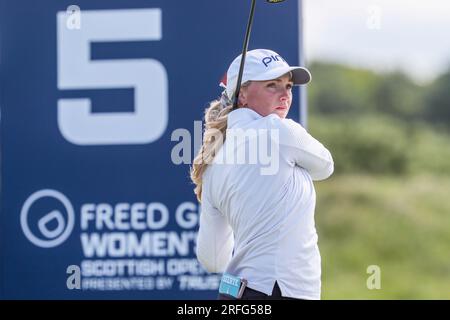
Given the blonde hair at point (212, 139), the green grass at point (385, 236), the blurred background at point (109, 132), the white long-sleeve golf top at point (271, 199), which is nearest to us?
the white long-sleeve golf top at point (271, 199)

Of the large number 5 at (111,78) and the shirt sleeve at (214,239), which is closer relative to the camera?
the shirt sleeve at (214,239)

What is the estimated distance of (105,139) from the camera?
5.84 m

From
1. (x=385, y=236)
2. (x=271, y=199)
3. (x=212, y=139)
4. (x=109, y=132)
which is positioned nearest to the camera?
(x=271, y=199)

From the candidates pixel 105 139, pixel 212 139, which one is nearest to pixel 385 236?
pixel 105 139

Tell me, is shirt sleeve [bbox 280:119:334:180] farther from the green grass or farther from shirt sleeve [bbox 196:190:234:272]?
the green grass

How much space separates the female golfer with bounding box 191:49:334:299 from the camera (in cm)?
383

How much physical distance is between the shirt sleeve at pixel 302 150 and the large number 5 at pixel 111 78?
77.3 inches

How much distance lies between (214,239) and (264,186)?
386 mm

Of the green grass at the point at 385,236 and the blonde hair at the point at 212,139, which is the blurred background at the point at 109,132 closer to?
the blonde hair at the point at 212,139

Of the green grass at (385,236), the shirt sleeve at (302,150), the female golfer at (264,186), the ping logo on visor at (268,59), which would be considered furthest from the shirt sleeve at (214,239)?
the green grass at (385,236)

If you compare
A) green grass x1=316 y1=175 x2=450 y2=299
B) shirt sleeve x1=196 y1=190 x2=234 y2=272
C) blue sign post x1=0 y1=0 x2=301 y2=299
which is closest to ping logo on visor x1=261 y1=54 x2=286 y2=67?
shirt sleeve x1=196 y1=190 x2=234 y2=272

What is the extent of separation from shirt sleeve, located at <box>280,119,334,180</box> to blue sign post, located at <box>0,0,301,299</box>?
1.82 m

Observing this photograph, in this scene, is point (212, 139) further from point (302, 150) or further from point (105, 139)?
point (105, 139)

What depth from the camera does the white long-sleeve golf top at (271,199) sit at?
3822 mm
